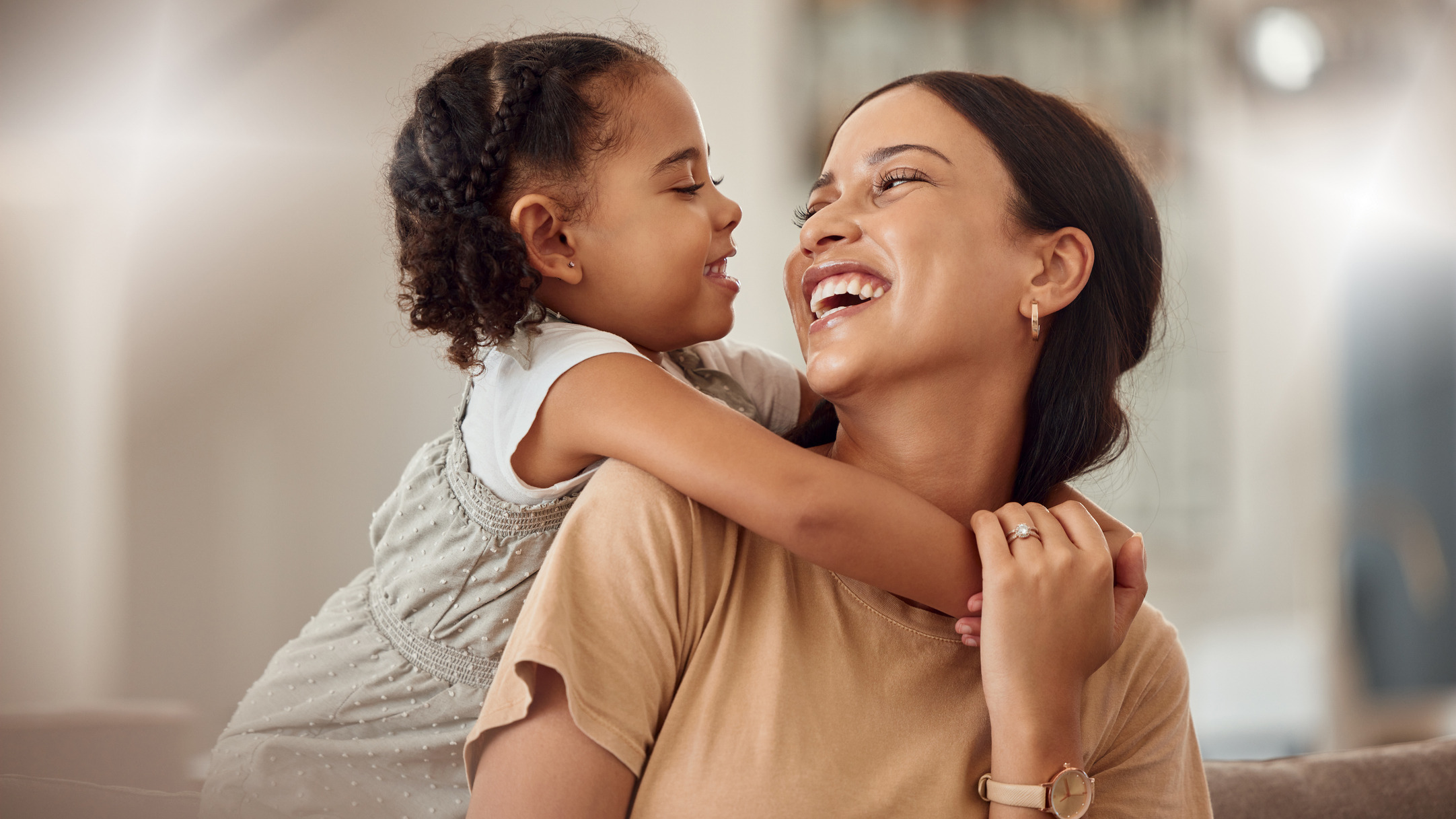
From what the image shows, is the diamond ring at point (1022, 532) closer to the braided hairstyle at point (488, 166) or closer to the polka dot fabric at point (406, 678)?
the polka dot fabric at point (406, 678)

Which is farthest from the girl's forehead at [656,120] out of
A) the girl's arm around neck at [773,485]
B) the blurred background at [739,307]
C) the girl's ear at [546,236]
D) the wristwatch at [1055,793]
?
the blurred background at [739,307]

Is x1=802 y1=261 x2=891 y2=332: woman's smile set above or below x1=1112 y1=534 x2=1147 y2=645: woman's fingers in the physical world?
above

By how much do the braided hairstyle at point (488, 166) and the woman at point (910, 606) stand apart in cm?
32

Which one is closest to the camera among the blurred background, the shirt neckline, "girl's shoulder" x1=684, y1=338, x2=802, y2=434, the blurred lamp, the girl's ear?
the shirt neckline

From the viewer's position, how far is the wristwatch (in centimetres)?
105

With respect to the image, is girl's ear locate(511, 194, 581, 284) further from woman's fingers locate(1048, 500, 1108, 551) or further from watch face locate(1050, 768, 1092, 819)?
watch face locate(1050, 768, 1092, 819)

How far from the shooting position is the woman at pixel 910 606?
1.00 metres

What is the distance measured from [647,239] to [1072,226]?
53 cm

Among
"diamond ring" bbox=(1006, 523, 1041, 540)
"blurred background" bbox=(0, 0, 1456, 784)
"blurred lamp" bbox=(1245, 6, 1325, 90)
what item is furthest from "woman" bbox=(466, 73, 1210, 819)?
"blurred lamp" bbox=(1245, 6, 1325, 90)

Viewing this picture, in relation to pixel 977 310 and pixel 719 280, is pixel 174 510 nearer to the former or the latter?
pixel 719 280

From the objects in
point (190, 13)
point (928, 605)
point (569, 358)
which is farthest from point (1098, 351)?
point (190, 13)

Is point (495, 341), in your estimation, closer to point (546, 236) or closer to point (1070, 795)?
point (546, 236)

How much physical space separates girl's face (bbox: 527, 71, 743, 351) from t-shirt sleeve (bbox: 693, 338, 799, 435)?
0.74 ft

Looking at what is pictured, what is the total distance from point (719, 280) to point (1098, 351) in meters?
0.51
